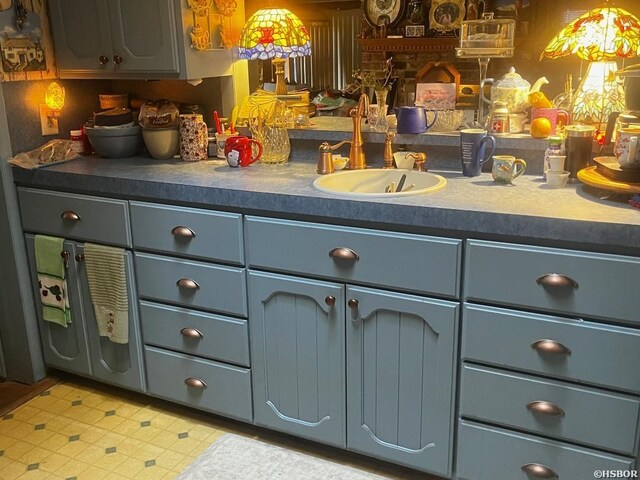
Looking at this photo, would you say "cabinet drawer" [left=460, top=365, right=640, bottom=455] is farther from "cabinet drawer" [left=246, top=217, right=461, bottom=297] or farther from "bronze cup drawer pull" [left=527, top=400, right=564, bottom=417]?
"cabinet drawer" [left=246, top=217, right=461, bottom=297]

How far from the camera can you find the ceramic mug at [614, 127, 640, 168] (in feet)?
5.84

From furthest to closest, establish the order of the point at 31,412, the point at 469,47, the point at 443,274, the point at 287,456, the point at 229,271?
the point at 31,412
the point at 469,47
the point at 229,271
the point at 443,274
the point at 287,456

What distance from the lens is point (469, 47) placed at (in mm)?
2367

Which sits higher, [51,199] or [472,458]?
[51,199]

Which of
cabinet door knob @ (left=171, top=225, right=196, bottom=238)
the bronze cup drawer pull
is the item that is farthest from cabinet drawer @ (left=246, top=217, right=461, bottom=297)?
the bronze cup drawer pull

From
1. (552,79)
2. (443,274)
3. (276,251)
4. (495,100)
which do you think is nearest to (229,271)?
(276,251)

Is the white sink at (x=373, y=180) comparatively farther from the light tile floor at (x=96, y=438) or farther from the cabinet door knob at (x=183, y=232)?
the light tile floor at (x=96, y=438)

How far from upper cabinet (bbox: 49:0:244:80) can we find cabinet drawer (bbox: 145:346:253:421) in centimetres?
107

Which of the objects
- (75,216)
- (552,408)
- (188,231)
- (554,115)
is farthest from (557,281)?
(75,216)

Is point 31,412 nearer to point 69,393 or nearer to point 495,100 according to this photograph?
point 69,393

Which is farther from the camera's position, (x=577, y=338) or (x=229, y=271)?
(x=229, y=271)

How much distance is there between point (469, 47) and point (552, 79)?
1.53ft

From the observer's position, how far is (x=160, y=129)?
8.43 ft

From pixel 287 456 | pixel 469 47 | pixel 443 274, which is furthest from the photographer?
pixel 469 47
